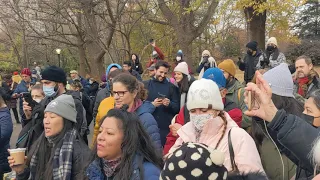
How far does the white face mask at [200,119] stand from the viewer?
2724 millimetres

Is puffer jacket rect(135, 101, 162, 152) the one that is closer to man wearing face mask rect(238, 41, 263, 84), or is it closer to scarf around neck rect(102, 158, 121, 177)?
scarf around neck rect(102, 158, 121, 177)

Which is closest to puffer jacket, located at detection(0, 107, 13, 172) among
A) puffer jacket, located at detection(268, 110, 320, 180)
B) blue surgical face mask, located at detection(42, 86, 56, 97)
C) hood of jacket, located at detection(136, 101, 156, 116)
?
blue surgical face mask, located at detection(42, 86, 56, 97)

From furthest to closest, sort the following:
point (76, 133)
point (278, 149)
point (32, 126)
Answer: point (32, 126) → point (76, 133) → point (278, 149)

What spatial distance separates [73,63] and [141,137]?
40518 millimetres

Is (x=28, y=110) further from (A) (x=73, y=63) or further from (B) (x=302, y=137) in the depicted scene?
(A) (x=73, y=63)

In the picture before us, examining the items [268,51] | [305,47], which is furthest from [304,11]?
[268,51]

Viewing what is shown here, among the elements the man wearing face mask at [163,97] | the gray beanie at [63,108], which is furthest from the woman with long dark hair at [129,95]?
the man wearing face mask at [163,97]

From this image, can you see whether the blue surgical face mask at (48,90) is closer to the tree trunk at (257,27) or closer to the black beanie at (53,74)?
the black beanie at (53,74)

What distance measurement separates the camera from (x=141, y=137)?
271 centimetres

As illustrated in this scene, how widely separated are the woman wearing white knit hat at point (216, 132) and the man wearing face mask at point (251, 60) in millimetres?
5027

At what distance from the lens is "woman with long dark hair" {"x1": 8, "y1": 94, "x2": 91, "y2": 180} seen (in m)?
3.15

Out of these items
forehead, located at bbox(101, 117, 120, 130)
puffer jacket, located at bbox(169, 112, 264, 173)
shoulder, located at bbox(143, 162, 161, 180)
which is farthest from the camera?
forehead, located at bbox(101, 117, 120, 130)

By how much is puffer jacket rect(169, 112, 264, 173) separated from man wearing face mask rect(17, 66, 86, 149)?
1.46 metres

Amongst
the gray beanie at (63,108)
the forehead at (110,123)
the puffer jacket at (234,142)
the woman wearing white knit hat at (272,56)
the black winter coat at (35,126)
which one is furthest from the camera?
the woman wearing white knit hat at (272,56)
